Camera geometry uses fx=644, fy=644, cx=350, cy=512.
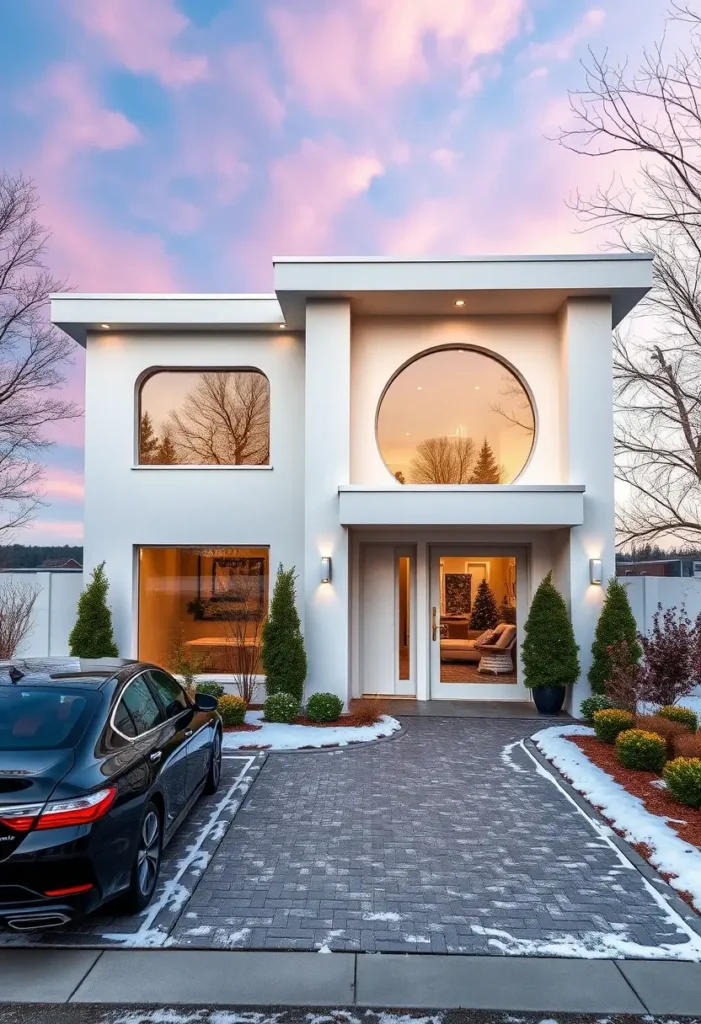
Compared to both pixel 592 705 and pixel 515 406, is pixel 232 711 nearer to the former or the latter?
Result: pixel 592 705

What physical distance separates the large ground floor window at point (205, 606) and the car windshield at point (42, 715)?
6.38 metres

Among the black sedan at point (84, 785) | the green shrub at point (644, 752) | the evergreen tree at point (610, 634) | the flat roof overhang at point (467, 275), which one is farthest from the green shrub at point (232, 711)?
the flat roof overhang at point (467, 275)

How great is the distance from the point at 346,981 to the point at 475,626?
7734mm

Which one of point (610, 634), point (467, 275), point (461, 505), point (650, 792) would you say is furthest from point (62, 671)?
point (467, 275)

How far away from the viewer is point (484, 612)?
10.7 m

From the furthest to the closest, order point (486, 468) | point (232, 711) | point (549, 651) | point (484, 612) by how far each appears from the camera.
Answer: point (484, 612) < point (486, 468) < point (549, 651) < point (232, 711)

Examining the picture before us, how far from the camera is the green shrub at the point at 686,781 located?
5562 millimetres

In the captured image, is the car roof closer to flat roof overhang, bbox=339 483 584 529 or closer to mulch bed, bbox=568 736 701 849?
mulch bed, bbox=568 736 701 849

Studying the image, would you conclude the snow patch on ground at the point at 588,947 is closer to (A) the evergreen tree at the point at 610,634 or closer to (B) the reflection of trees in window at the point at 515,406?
(A) the evergreen tree at the point at 610,634

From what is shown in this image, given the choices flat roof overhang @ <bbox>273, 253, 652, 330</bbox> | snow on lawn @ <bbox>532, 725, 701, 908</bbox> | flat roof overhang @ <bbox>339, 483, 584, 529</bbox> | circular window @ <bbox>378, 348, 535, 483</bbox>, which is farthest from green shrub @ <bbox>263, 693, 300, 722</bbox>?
flat roof overhang @ <bbox>273, 253, 652, 330</bbox>

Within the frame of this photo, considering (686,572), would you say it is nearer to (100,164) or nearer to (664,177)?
(664,177)

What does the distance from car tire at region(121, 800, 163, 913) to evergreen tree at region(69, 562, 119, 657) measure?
617cm

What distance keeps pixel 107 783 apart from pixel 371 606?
762 centimetres

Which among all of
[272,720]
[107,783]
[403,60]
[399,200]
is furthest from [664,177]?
[107,783]
